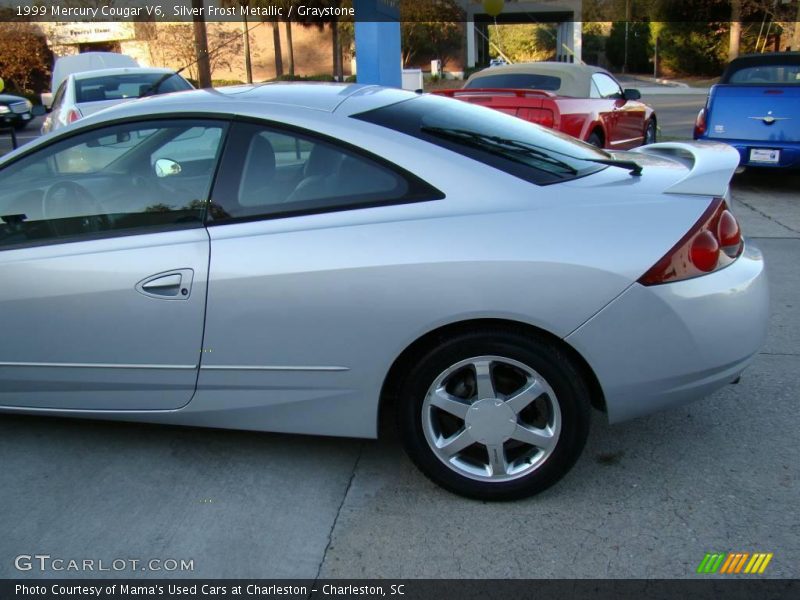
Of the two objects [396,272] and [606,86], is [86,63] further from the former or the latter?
[396,272]

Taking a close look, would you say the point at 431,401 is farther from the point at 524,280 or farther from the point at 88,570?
the point at 88,570

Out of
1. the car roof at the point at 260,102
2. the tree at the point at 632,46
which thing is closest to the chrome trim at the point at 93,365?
the car roof at the point at 260,102

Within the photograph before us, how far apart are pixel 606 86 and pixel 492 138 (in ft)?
25.3

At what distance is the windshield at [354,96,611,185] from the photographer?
2.94 m

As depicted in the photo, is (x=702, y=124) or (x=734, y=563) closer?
(x=734, y=563)

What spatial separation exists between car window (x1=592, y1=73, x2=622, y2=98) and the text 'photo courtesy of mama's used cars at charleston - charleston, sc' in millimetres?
7030

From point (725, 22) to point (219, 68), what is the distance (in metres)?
27.7

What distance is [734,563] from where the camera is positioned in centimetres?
253

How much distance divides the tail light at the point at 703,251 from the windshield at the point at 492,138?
0.53m

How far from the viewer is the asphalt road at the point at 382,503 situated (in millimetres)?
2604

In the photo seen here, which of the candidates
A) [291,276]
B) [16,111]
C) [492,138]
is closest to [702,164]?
[492,138]

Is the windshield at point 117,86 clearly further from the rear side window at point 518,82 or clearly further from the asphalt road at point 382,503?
the asphalt road at point 382,503
